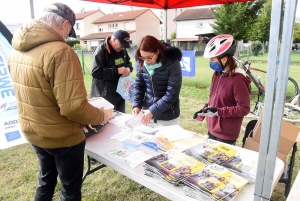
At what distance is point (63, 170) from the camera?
5.02ft

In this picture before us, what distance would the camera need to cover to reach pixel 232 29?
2386cm

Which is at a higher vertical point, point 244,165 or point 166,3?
point 166,3

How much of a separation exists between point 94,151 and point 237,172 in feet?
3.19

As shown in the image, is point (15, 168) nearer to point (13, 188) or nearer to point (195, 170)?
point (13, 188)

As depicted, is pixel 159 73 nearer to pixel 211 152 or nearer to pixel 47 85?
pixel 211 152

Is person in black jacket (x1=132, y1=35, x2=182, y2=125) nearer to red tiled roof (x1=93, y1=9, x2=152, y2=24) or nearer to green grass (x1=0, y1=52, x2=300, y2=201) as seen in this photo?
green grass (x1=0, y1=52, x2=300, y2=201)

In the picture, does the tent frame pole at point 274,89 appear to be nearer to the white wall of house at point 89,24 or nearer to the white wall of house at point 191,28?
the white wall of house at point 191,28

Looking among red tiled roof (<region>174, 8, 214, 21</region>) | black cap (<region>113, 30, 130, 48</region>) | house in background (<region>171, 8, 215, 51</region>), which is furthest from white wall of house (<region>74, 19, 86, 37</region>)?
black cap (<region>113, 30, 130, 48</region>)

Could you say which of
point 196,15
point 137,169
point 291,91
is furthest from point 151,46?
point 196,15

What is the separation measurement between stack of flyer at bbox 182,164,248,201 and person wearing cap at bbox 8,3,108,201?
700 millimetres

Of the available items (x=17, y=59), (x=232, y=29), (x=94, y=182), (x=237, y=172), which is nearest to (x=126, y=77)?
(x=94, y=182)

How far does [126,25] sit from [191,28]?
995cm

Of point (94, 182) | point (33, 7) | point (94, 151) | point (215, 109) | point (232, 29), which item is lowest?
point (94, 182)

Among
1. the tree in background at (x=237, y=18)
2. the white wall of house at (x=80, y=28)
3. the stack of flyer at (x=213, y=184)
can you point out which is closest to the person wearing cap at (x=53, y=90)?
the stack of flyer at (x=213, y=184)
